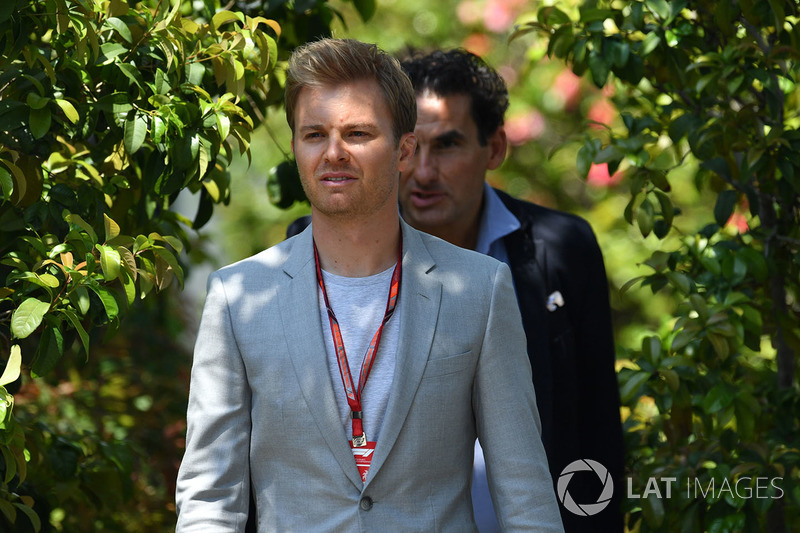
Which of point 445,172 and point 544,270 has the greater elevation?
point 445,172

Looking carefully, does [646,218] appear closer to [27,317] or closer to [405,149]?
[405,149]

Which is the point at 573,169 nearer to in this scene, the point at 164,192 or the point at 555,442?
the point at 555,442

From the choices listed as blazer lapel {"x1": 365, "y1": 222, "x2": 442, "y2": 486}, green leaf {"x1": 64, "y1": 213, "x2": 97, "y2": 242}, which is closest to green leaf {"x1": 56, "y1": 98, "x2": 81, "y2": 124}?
green leaf {"x1": 64, "y1": 213, "x2": 97, "y2": 242}

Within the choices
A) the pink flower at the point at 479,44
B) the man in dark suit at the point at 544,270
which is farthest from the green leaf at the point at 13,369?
the pink flower at the point at 479,44

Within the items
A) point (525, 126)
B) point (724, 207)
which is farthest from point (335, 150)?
point (525, 126)

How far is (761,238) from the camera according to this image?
331cm

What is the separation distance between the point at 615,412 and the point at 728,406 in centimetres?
34

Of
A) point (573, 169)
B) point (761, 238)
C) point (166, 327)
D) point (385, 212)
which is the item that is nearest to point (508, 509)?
point (385, 212)

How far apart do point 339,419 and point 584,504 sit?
1.31 metres

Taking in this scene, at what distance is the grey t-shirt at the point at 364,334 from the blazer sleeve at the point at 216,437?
206 millimetres

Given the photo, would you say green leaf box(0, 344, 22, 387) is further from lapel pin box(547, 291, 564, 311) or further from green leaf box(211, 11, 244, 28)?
lapel pin box(547, 291, 564, 311)

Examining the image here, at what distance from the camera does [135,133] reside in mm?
2482

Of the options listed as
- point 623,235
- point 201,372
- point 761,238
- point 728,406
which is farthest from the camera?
point 623,235

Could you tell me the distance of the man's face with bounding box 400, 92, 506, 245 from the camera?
3.31 m
